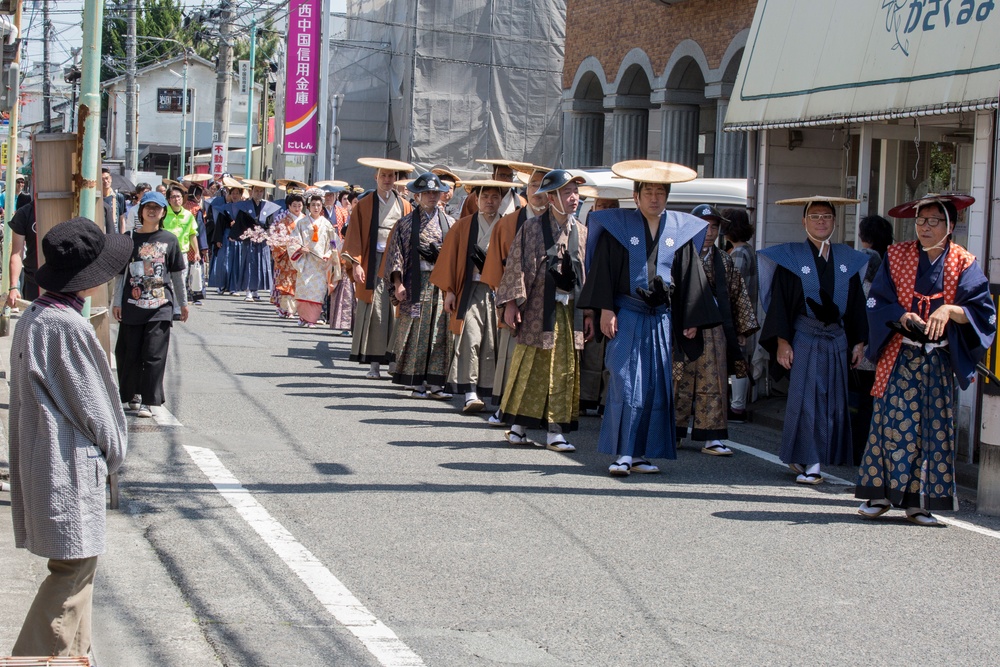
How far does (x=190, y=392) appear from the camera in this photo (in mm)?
11672

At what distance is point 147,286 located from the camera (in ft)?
32.9

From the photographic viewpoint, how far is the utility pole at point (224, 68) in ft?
127

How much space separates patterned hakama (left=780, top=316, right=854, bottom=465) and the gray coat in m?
5.63

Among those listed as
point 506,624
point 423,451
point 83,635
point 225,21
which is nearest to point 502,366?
point 423,451

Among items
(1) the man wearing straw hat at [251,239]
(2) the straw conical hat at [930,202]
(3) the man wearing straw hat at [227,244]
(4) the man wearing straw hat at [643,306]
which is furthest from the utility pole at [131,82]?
(2) the straw conical hat at [930,202]

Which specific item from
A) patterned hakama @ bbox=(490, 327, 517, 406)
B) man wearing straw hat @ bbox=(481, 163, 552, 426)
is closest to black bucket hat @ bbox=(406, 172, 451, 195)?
man wearing straw hat @ bbox=(481, 163, 552, 426)

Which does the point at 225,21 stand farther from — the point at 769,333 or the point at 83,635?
the point at 83,635

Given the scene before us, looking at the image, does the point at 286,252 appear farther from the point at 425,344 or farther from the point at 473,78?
the point at 473,78

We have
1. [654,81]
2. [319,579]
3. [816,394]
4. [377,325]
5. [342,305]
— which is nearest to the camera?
[319,579]

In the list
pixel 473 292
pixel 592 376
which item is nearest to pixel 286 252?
pixel 473 292

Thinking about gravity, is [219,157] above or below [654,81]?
below

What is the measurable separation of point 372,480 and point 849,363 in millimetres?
3284

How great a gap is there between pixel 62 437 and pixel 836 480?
616 centimetres

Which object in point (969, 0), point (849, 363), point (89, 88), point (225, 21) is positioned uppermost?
point (225, 21)
